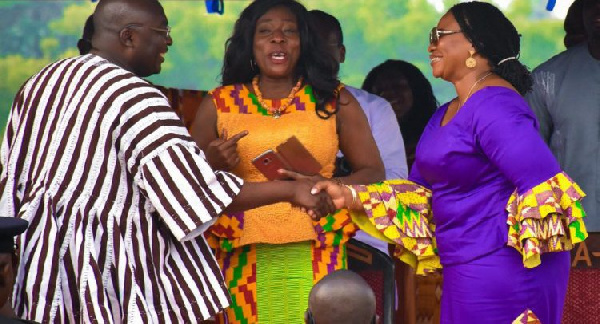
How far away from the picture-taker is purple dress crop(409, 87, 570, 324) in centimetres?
454

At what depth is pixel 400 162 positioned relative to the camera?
6.26m

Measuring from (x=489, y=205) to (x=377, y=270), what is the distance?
139 centimetres

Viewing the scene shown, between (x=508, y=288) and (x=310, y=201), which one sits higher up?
(x=310, y=201)

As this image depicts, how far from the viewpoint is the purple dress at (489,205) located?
4543 millimetres

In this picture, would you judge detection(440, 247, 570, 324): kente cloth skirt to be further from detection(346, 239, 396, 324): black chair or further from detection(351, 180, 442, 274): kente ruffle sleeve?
detection(346, 239, 396, 324): black chair

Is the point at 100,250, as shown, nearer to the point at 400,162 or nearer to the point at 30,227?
the point at 30,227

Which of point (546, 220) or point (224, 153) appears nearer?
point (546, 220)

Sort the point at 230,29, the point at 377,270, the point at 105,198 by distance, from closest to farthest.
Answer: the point at 105,198 < the point at 377,270 < the point at 230,29

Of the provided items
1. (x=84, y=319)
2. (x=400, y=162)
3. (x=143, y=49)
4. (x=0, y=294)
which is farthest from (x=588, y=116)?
(x=0, y=294)

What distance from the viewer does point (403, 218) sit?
496 centimetres

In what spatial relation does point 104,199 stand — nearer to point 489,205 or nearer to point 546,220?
point 489,205

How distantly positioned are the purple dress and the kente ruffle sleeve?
0.52ft

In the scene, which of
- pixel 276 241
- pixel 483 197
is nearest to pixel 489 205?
pixel 483 197

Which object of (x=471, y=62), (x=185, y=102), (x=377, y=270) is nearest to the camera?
→ (x=471, y=62)
